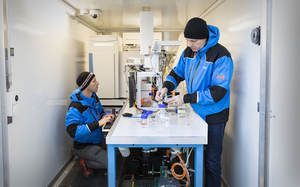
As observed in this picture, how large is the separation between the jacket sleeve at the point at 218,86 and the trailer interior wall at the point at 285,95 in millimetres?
312

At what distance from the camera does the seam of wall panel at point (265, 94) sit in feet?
4.18

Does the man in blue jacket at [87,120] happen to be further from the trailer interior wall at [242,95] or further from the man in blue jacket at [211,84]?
the trailer interior wall at [242,95]

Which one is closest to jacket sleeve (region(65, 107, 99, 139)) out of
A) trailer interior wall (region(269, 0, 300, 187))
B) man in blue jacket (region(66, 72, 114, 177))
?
man in blue jacket (region(66, 72, 114, 177))

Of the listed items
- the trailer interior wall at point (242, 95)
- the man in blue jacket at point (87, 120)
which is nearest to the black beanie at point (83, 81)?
the man in blue jacket at point (87, 120)

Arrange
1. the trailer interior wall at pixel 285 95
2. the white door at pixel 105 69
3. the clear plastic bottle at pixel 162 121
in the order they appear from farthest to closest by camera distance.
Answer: the white door at pixel 105 69, the clear plastic bottle at pixel 162 121, the trailer interior wall at pixel 285 95

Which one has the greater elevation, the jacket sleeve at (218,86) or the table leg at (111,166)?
the jacket sleeve at (218,86)

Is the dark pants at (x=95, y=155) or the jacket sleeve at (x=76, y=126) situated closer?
the jacket sleeve at (x=76, y=126)

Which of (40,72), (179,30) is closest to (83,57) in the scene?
(40,72)

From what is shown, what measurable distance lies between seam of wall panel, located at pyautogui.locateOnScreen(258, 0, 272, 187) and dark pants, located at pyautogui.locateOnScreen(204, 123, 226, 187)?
0.32 metres

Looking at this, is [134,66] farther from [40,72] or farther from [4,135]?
[4,135]

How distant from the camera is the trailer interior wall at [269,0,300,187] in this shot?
1.07 meters

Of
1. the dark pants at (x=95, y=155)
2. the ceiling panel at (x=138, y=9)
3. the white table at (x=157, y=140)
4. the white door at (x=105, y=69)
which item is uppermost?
the ceiling panel at (x=138, y=9)

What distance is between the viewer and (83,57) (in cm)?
331

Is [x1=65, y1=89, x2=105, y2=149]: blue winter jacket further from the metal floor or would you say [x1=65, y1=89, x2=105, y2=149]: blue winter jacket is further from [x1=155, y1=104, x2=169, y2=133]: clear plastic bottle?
[x1=155, y1=104, x2=169, y2=133]: clear plastic bottle
